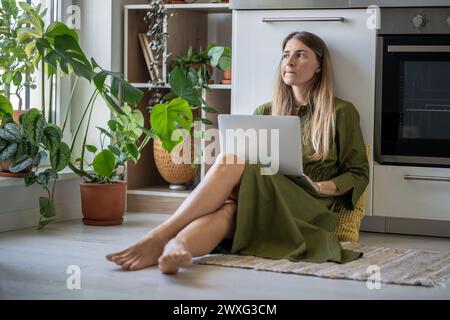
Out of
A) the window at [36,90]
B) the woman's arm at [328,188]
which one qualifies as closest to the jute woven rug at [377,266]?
the woman's arm at [328,188]

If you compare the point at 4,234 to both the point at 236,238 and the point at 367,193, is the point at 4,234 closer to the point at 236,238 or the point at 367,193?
the point at 236,238

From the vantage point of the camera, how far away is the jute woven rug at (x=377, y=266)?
A: 9.64 feet

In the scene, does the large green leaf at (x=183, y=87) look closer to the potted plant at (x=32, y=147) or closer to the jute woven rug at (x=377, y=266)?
the potted plant at (x=32, y=147)

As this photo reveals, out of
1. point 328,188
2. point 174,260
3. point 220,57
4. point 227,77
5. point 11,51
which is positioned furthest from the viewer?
point 227,77

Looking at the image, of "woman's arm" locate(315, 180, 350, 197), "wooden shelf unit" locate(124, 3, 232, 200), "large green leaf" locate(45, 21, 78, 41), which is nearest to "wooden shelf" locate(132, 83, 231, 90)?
"wooden shelf unit" locate(124, 3, 232, 200)

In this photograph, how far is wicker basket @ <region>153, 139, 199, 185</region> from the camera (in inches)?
180

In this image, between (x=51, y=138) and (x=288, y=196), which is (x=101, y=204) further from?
(x=288, y=196)

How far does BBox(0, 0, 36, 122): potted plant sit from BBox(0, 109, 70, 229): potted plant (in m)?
0.31

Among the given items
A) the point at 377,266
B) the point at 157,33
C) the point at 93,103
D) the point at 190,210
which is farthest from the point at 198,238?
the point at 157,33

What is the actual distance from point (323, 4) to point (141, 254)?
1.53 metres

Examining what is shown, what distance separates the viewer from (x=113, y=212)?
419 cm

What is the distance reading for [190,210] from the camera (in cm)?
316

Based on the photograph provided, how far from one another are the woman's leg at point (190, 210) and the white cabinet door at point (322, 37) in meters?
0.84
